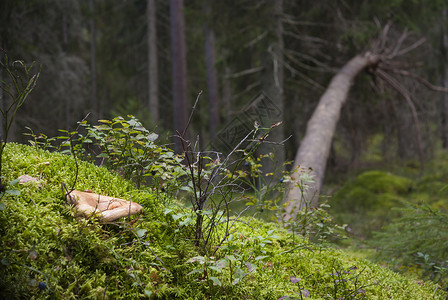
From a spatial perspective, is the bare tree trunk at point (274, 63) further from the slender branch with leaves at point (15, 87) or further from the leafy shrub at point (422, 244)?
the slender branch with leaves at point (15, 87)

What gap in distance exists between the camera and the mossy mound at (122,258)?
1459 mm

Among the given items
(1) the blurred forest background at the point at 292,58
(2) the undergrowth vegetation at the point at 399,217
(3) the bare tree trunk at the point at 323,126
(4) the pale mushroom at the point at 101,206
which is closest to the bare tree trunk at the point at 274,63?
(1) the blurred forest background at the point at 292,58

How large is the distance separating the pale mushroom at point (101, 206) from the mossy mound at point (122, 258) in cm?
5

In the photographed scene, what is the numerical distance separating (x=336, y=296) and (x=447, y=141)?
17.0m

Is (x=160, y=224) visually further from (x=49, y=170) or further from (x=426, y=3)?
(x=426, y=3)

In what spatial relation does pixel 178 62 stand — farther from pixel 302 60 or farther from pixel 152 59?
pixel 302 60

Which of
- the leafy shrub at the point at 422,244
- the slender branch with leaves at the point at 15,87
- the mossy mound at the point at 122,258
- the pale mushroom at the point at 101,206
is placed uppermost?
the slender branch with leaves at the point at 15,87

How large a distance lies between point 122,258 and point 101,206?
33cm

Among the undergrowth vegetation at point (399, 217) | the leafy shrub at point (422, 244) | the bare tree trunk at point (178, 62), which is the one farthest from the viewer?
the bare tree trunk at point (178, 62)

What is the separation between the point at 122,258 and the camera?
161cm

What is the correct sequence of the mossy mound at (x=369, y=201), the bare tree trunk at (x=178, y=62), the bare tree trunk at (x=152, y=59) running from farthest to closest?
the bare tree trunk at (x=152, y=59)
the bare tree trunk at (x=178, y=62)
the mossy mound at (x=369, y=201)

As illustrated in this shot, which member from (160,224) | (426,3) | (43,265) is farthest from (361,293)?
(426,3)

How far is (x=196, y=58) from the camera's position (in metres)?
18.8

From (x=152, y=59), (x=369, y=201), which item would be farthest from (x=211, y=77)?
(x=369, y=201)
